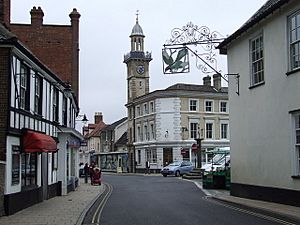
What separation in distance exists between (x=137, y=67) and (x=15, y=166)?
66.2 meters

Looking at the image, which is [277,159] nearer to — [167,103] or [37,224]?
[37,224]

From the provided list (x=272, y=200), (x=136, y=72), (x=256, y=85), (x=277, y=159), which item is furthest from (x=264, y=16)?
(x=136, y=72)

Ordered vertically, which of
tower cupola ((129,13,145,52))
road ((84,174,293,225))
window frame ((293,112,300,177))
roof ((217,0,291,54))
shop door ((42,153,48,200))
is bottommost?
road ((84,174,293,225))

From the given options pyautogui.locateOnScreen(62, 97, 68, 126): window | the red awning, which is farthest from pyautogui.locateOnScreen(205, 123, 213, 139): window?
the red awning

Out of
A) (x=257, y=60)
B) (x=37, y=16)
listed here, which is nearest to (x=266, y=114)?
(x=257, y=60)

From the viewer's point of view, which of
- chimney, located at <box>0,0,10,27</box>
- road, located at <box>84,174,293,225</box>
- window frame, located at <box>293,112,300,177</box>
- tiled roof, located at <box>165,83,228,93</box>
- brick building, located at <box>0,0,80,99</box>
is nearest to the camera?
road, located at <box>84,174,293,225</box>

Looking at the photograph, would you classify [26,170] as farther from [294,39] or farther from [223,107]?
[223,107]

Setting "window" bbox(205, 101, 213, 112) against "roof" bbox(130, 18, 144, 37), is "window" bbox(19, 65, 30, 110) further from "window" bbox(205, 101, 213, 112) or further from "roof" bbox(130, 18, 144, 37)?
"roof" bbox(130, 18, 144, 37)

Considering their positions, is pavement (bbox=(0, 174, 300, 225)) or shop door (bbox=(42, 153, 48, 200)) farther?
shop door (bbox=(42, 153, 48, 200))

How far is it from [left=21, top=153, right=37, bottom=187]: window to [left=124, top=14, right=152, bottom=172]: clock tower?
5584cm

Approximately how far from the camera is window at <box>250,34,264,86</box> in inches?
821

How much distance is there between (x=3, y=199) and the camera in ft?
52.7

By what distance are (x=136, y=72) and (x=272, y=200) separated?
6413 centimetres

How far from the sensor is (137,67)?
8294 centimetres
